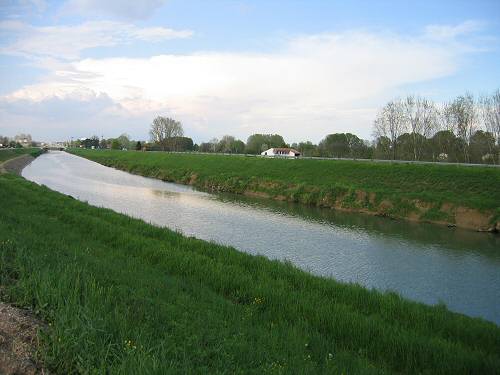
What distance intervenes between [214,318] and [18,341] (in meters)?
3.09

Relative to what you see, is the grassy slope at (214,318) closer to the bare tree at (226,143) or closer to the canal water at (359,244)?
the canal water at (359,244)

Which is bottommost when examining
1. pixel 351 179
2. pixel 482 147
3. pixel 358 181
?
pixel 358 181

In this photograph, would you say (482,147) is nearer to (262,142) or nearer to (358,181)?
(358,181)

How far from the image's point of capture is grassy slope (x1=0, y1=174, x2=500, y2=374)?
511 cm

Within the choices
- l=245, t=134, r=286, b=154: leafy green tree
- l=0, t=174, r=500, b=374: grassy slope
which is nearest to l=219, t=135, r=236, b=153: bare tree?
l=245, t=134, r=286, b=154: leafy green tree

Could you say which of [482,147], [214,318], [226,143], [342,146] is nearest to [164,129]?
[226,143]

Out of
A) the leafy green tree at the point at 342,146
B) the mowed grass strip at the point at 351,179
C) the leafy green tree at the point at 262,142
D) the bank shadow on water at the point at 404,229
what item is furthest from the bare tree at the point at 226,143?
the bank shadow on water at the point at 404,229

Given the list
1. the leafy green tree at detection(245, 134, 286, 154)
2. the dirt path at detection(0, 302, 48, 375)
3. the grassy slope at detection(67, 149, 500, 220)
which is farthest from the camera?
the leafy green tree at detection(245, 134, 286, 154)

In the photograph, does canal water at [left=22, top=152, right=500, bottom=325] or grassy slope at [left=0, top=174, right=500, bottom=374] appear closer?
grassy slope at [left=0, top=174, right=500, bottom=374]

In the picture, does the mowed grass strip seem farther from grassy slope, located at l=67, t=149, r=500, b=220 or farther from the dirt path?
the dirt path

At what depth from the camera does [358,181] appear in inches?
1497

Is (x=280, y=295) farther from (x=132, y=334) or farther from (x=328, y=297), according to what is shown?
(x=132, y=334)

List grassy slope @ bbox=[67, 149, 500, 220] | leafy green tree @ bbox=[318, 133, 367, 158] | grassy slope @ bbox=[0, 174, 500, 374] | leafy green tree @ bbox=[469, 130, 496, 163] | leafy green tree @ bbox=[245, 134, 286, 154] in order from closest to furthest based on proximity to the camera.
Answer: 1. grassy slope @ bbox=[0, 174, 500, 374]
2. grassy slope @ bbox=[67, 149, 500, 220]
3. leafy green tree @ bbox=[469, 130, 496, 163]
4. leafy green tree @ bbox=[318, 133, 367, 158]
5. leafy green tree @ bbox=[245, 134, 286, 154]

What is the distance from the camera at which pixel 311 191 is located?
37.8 meters
